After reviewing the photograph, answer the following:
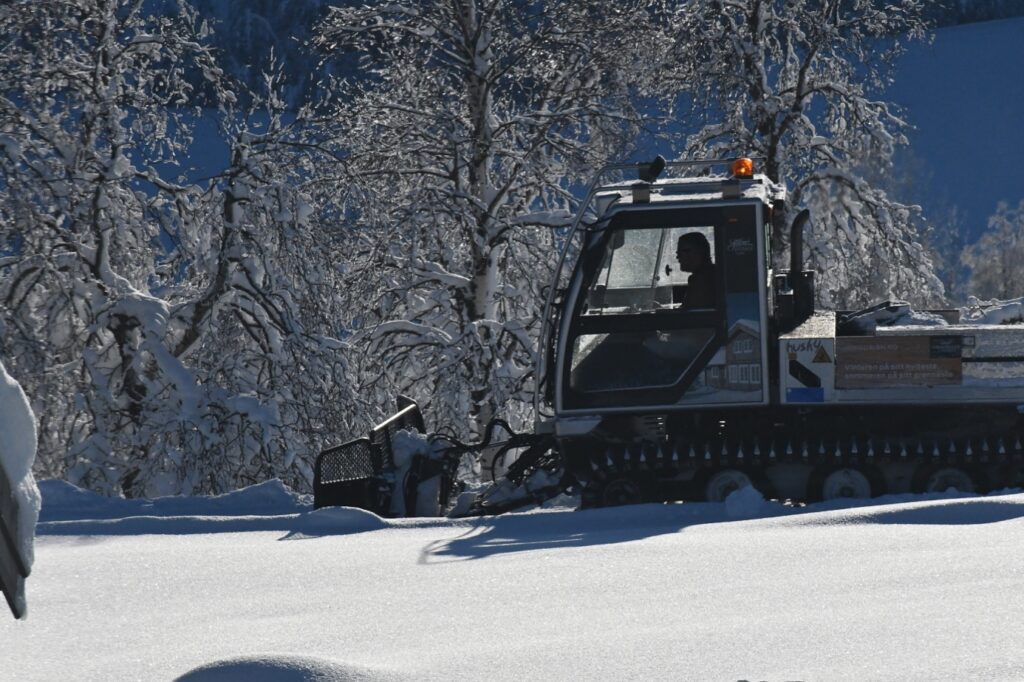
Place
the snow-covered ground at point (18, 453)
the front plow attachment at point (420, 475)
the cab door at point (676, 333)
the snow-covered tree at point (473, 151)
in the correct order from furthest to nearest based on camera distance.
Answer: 1. the snow-covered tree at point (473, 151)
2. the front plow attachment at point (420, 475)
3. the cab door at point (676, 333)
4. the snow-covered ground at point (18, 453)

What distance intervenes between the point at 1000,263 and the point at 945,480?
40440 mm

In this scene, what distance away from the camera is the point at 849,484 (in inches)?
330

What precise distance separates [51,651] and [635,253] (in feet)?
16.6

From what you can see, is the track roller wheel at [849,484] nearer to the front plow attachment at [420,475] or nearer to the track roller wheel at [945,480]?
the track roller wheel at [945,480]

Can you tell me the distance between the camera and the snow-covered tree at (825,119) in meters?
16.0

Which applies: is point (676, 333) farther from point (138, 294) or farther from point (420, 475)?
point (138, 294)

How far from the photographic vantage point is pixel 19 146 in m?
11.5

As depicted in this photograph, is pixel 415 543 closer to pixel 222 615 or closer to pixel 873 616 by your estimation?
pixel 222 615

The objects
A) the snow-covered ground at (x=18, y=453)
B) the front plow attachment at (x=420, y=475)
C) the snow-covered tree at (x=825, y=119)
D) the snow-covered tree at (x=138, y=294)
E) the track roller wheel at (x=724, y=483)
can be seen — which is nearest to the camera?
the snow-covered ground at (x=18, y=453)

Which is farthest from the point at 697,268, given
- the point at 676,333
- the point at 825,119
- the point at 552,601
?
the point at 825,119

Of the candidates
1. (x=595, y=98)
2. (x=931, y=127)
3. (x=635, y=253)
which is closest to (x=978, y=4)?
(x=931, y=127)

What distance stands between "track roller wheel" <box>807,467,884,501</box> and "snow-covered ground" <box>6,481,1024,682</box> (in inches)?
41.9

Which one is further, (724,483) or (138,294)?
(138,294)

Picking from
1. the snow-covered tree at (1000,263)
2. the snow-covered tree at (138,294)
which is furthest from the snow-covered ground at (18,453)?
the snow-covered tree at (1000,263)
